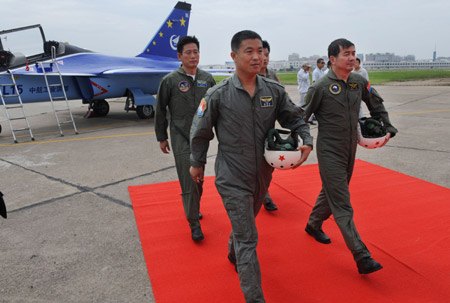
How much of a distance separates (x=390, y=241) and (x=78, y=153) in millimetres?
6305

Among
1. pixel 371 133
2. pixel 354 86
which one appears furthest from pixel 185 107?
pixel 371 133

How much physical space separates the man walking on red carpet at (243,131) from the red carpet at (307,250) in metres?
0.59

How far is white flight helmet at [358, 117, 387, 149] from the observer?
295 centimetres

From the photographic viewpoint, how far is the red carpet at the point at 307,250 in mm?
2541

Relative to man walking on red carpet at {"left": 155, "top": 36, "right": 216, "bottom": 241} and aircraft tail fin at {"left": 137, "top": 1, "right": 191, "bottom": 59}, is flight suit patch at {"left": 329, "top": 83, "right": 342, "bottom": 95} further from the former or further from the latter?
aircraft tail fin at {"left": 137, "top": 1, "right": 191, "bottom": 59}

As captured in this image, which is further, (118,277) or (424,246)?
(424,246)

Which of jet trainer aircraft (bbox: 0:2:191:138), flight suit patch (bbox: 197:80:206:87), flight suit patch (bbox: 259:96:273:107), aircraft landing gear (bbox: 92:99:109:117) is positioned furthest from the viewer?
aircraft landing gear (bbox: 92:99:109:117)

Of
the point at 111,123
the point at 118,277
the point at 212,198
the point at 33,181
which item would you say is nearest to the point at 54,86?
the point at 111,123

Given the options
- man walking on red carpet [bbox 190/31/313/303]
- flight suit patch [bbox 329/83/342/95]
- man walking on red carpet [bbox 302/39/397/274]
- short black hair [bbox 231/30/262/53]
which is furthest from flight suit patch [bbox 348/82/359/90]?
short black hair [bbox 231/30/262/53]

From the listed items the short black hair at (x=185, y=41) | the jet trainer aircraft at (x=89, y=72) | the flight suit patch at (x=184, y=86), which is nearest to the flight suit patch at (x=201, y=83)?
the flight suit patch at (x=184, y=86)

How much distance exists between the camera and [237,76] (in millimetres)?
2355

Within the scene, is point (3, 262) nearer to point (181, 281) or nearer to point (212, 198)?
point (181, 281)

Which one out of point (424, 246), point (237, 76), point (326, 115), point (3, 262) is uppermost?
point (237, 76)

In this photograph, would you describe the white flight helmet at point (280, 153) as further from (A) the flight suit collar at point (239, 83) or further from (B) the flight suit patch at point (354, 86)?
(B) the flight suit patch at point (354, 86)
